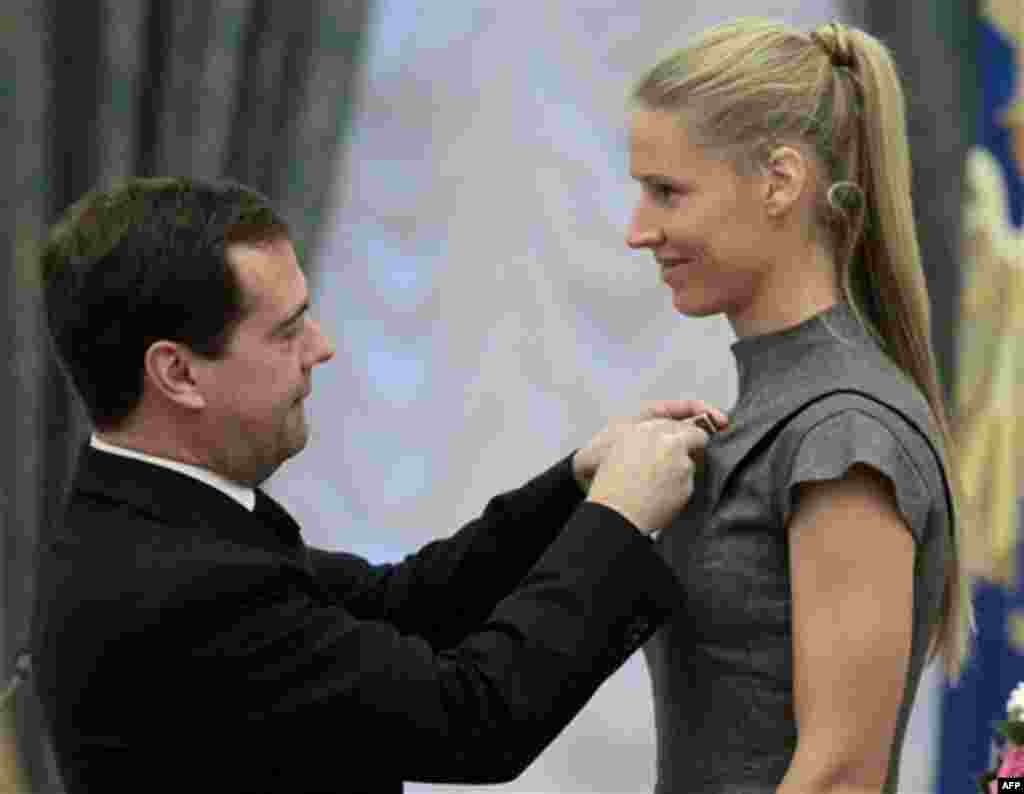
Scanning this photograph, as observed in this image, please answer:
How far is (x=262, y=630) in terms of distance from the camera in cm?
169

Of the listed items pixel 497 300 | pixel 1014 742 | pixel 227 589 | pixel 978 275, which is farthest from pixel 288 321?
pixel 978 275

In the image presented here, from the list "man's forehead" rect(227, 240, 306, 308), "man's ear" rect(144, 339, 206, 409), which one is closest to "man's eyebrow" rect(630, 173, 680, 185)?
"man's forehead" rect(227, 240, 306, 308)

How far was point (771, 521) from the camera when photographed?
1640 mm

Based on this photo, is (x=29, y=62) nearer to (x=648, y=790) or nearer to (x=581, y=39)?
(x=581, y=39)

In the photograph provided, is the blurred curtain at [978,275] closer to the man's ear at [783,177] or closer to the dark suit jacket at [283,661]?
the man's ear at [783,177]

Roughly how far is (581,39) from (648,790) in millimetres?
1381

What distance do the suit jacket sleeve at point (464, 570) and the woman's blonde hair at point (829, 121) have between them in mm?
436

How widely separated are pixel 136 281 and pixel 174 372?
10 centimetres

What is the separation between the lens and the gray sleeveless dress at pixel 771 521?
161 centimetres

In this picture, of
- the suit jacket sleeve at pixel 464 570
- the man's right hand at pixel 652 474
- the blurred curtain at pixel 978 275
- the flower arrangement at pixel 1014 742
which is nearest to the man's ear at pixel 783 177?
the man's right hand at pixel 652 474

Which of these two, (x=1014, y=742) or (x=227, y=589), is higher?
(x=227, y=589)

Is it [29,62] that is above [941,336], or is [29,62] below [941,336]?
above

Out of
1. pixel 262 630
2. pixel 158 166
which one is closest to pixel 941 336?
pixel 158 166

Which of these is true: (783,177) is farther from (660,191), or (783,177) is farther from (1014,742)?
(1014,742)
